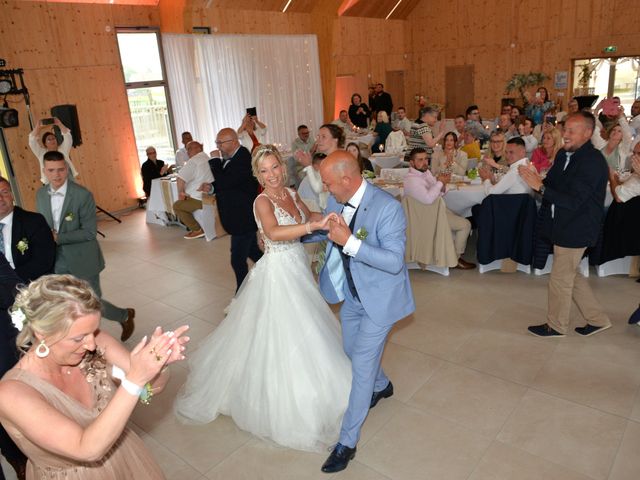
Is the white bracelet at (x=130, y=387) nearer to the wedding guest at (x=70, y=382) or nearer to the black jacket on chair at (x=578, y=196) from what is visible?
the wedding guest at (x=70, y=382)

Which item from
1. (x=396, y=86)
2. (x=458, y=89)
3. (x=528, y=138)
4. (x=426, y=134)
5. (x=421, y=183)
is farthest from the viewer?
(x=396, y=86)

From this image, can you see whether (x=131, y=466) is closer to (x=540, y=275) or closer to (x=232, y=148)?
(x=232, y=148)

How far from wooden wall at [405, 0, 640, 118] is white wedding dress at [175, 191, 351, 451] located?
1227 cm

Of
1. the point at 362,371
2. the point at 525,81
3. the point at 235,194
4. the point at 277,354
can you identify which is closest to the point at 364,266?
the point at 362,371

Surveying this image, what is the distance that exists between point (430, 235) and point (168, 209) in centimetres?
455

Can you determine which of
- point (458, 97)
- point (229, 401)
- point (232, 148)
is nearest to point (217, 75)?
point (232, 148)

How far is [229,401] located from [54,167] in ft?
6.50

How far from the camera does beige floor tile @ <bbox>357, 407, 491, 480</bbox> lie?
8.51 feet

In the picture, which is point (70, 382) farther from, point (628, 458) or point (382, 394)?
point (628, 458)

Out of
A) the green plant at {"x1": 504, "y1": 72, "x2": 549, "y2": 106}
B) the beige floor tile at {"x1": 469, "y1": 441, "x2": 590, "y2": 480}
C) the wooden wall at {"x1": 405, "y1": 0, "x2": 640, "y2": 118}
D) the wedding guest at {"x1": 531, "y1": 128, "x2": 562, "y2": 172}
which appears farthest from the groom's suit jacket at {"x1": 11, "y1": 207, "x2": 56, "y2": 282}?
the wooden wall at {"x1": 405, "y1": 0, "x2": 640, "y2": 118}

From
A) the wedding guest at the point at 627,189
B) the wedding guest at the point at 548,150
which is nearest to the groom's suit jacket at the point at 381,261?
the wedding guest at the point at 627,189

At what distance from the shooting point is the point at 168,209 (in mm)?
7844

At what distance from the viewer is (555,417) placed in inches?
115

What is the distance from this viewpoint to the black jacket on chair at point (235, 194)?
433 cm
